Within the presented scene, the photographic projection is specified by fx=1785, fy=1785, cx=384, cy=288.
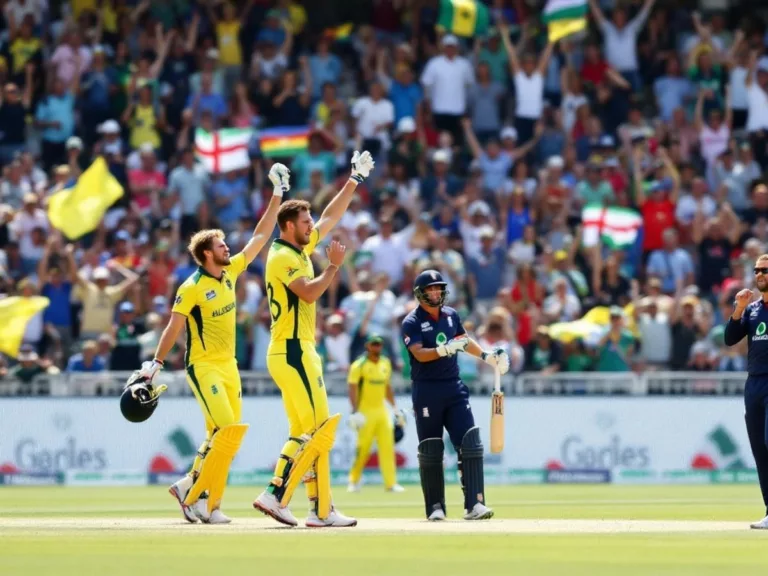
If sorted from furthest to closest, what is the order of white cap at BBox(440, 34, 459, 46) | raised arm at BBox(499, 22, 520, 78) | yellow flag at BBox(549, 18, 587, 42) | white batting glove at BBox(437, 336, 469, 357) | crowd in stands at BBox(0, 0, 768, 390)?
raised arm at BBox(499, 22, 520, 78) < white cap at BBox(440, 34, 459, 46) < yellow flag at BBox(549, 18, 587, 42) < crowd in stands at BBox(0, 0, 768, 390) < white batting glove at BBox(437, 336, 469, 357)

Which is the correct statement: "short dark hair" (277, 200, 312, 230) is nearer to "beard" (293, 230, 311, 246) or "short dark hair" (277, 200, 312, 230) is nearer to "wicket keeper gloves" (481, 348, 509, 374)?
"beard" (293, 230, 311, 246)

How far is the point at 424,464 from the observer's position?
15.7 m

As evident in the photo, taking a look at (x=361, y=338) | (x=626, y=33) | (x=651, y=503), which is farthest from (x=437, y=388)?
(x=626, y=33)

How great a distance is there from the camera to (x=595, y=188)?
29.1 m

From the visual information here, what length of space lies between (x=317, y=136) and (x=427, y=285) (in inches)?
546

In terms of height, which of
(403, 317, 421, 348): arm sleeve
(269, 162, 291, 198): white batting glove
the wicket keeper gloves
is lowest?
the wicket keeper gloves

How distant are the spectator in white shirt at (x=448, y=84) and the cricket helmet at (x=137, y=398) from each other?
16.5m

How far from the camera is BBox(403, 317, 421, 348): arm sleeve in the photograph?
15845 mm

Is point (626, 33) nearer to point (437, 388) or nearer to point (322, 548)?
point (437, 388)

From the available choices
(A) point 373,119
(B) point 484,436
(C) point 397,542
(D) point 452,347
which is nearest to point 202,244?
(D) point 452,347

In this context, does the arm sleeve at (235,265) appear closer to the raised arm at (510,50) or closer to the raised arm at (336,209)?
the raised arm at (336,209)

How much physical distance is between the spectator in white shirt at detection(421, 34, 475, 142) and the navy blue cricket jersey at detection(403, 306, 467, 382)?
15147mm

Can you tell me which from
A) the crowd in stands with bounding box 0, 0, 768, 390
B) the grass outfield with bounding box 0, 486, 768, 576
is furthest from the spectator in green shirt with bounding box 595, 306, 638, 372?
the grass outfield with bounding box 0, 486, 768, 576

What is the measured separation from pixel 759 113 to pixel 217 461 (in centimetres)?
1821
